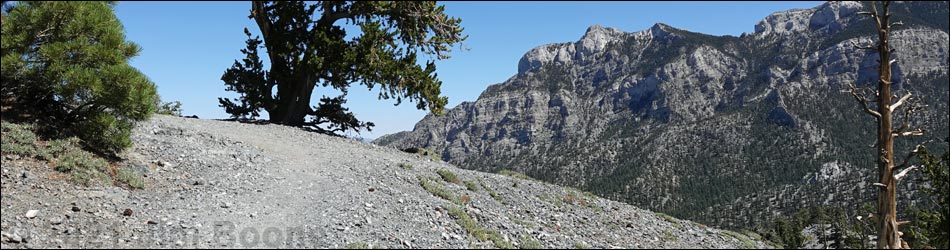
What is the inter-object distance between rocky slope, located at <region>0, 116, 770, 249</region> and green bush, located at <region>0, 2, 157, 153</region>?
158 centimetres

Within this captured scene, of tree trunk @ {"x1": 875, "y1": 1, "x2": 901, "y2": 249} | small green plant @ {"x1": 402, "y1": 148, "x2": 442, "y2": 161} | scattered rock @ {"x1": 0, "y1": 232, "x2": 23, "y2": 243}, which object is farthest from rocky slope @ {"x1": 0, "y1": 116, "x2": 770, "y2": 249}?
small green plant @ {"x1": 402, "y1": 148, "x2": 442, "y2": 161}

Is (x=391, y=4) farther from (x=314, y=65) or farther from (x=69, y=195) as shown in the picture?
(x=69, y=195)

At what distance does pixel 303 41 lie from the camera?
90.1ft

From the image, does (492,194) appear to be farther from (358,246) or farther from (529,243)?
(358,246)

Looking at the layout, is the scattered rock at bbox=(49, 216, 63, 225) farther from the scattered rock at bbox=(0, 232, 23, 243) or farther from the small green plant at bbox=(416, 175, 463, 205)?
the small green plant at bbox=(416, 175, 463, 205)

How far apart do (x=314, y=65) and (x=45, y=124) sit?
40.6ft

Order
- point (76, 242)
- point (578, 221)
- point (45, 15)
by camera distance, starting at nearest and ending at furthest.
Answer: point (76, 242) < point (45, 15) < point (578, 221)

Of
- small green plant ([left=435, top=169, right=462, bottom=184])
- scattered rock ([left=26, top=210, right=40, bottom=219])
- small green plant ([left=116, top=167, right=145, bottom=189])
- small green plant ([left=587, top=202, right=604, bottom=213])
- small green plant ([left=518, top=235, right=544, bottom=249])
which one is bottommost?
small green plant ([left=518, top=235, right=544, bottom=249])

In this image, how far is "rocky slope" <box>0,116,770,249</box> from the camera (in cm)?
1070

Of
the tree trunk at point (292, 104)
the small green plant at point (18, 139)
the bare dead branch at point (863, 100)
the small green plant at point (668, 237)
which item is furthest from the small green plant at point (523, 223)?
the tree trunk at point (292, 104)

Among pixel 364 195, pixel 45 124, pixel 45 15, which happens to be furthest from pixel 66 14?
pixel 364 195

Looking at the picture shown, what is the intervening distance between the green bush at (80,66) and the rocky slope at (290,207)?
1.58 m

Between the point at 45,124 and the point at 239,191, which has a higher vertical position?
the point at 45,124

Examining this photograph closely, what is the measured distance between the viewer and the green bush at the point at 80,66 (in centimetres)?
1263
